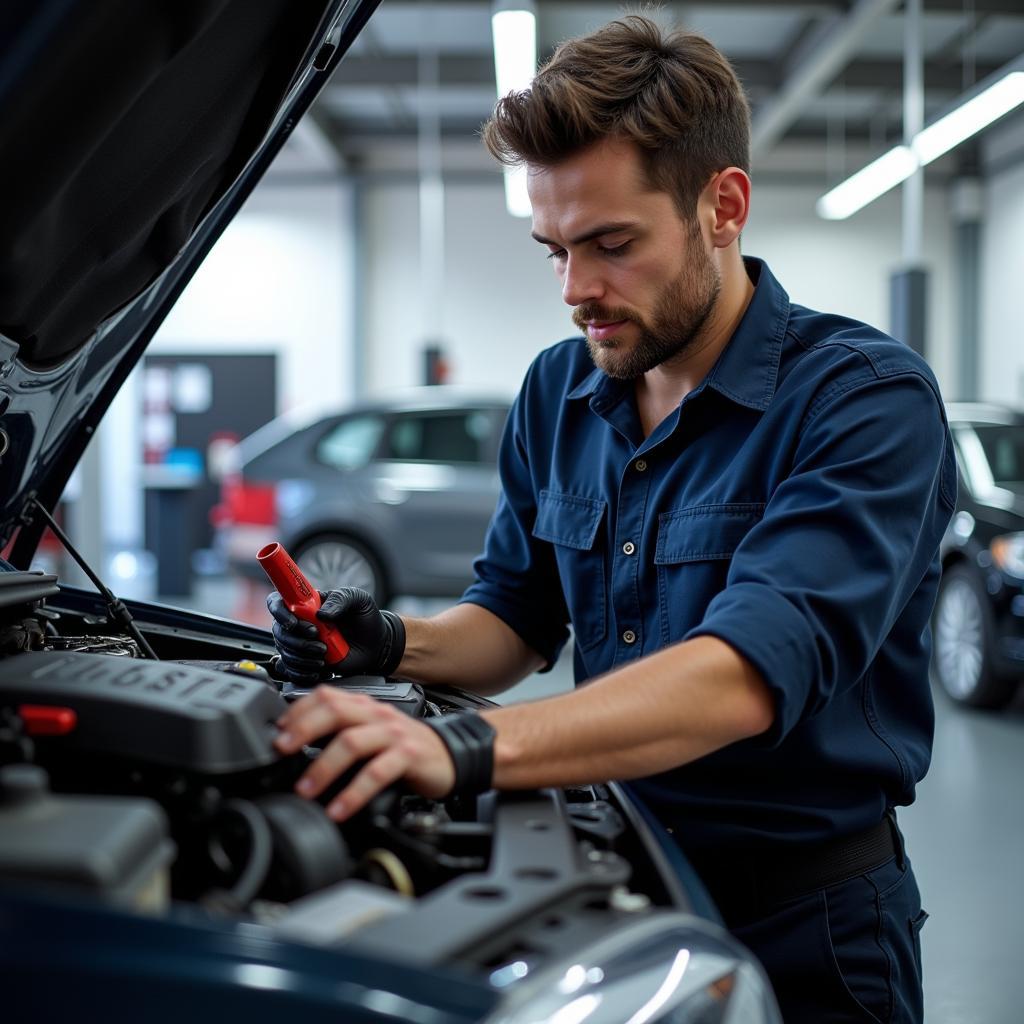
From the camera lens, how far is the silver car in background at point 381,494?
594 cm

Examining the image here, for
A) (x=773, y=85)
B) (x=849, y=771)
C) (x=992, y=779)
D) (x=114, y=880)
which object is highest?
(x=773, y=85)

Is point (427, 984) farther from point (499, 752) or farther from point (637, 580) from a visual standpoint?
point (637, 580)

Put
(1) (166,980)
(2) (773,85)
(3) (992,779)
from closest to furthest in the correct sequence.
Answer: (1) (166,980) < (3) (992,779) < (2) (773,85)

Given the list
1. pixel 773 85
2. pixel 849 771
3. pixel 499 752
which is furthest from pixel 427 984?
pixel 773 85

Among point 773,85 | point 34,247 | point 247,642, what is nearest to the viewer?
point 34,247

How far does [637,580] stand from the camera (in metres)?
1.34

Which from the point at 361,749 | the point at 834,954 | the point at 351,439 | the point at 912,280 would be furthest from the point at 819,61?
the point at 361,749

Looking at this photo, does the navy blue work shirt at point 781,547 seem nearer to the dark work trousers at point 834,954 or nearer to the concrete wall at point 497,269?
the dark work trousers at point 834,954

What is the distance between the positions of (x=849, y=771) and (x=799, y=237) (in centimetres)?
1167

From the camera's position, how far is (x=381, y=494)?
6.01m

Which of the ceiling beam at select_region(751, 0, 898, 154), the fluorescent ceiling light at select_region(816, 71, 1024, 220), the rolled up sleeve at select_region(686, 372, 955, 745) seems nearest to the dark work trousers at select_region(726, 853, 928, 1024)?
the rolled up sleeve at select_region(686, 372, 955, 745)

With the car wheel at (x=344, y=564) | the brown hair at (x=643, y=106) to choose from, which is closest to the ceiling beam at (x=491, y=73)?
the car wheel at (x=344, y=564)

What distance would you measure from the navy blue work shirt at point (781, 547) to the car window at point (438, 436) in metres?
4.59

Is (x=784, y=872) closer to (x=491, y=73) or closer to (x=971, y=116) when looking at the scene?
(x=971, y=116)
